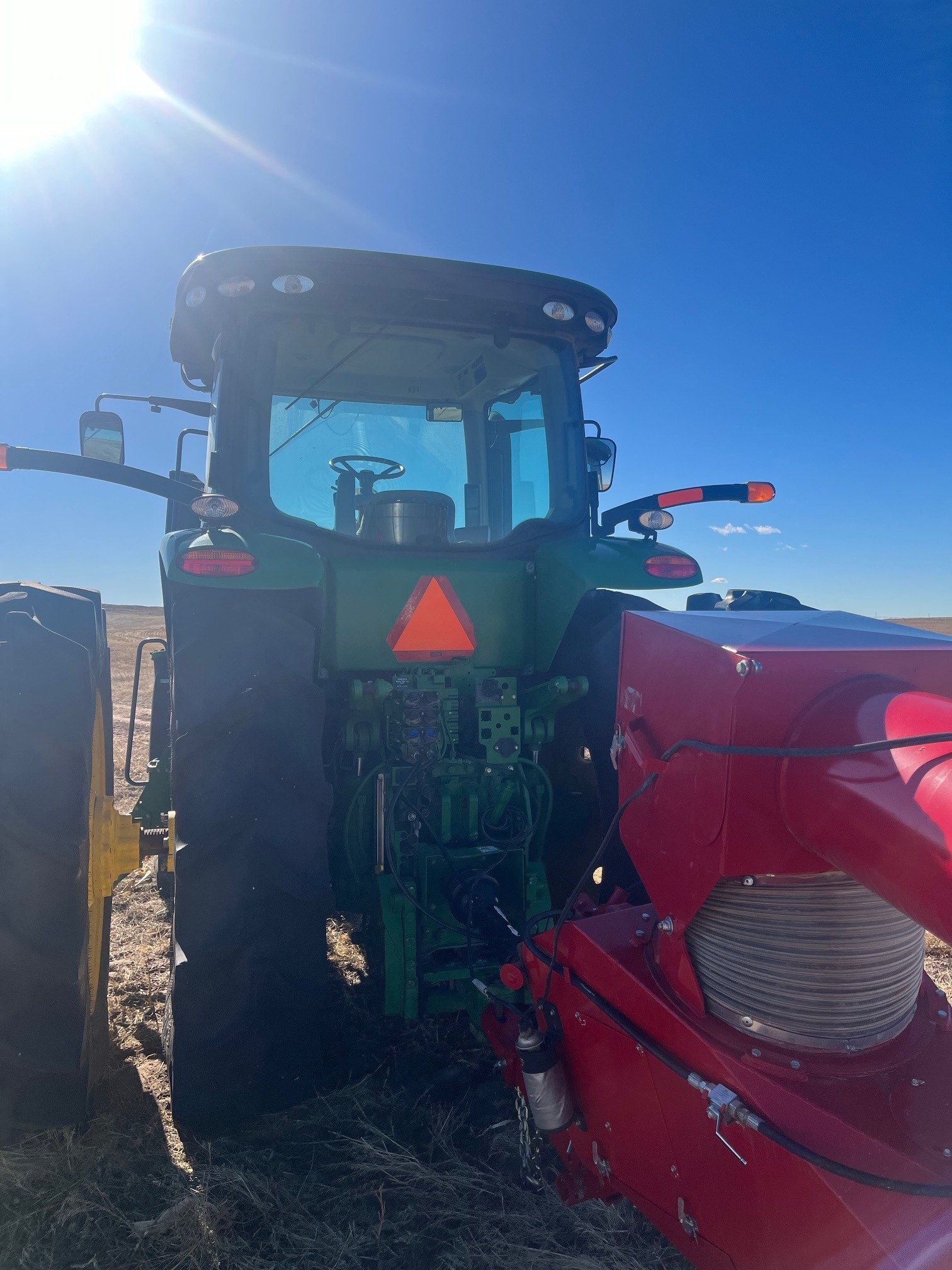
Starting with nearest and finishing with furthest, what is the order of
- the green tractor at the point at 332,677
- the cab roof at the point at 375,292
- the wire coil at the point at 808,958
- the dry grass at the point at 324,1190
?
the wire coil at the point at 808,958 → the dry grass at the point at 324,1190 → the green tractor at the point at 332,677 → the cab roof at the point at 375,292

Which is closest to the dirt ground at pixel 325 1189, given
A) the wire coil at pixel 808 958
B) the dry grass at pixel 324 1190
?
the dry grass at pixel 324 1190

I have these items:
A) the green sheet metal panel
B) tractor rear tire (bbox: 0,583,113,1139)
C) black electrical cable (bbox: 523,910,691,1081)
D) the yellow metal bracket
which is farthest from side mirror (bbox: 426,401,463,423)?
black electrical cable (bbox: 523,910,691,1081)

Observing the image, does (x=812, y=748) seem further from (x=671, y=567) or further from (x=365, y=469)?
(x=365, y=469)

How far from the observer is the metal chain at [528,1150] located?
200cm

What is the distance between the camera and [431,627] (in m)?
2.54

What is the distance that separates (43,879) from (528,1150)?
4.47ft

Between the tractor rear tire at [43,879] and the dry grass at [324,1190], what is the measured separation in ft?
0.69

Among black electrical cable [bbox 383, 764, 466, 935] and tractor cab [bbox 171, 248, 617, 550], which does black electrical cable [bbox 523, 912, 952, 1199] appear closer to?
black electrical cable [bbox 383, 764, 466, 935]

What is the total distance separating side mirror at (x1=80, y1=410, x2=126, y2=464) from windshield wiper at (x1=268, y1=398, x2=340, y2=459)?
56 cm

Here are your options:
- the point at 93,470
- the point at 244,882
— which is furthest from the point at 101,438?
the point at 244,882

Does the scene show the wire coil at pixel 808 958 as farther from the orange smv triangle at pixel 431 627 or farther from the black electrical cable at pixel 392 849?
the orange smv triangle at pixel 431 627

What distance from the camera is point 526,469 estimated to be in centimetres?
321

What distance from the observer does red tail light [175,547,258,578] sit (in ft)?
6.88

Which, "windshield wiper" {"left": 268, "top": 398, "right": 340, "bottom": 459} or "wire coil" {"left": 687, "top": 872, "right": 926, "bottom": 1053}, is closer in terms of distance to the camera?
"wire coil" {"left": 687, "top": 872, "right": 926, "bottom": 1053}
